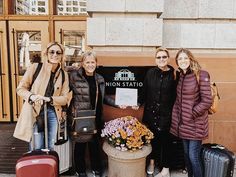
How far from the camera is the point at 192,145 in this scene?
394 centimetres

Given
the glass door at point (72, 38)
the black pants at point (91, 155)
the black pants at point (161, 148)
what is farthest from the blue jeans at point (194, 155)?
the glass door at point (72, 38)

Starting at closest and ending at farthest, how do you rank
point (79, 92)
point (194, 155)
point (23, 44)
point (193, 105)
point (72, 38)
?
point (193, 105) < point (194, 155) < point (79, 92) < point (72, 38) < point (23, 44)


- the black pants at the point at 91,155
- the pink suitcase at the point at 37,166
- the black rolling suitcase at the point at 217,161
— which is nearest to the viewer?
the pink suitcase at the point at 37,166

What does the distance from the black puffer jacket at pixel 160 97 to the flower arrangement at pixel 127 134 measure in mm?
195

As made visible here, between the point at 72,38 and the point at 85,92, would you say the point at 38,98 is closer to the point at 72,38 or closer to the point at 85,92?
the point at 85,92

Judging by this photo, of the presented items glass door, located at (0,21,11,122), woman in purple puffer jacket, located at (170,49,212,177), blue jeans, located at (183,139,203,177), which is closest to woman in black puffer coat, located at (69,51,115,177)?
woman in purple puffer jacket, located at (170,49,212,177)

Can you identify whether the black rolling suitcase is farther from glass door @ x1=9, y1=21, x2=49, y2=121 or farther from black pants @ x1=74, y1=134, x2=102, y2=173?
glass door @ x1=9, y1=21, x2=49, y2=121

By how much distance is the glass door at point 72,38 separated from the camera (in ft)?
22.3

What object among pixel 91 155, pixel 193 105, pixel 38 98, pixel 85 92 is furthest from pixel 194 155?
pixel 38 98

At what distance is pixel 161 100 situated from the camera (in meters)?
4.19

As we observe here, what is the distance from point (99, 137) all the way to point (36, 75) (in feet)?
4.30

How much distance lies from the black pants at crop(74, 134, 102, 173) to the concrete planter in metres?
0.24

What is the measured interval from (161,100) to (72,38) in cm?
337

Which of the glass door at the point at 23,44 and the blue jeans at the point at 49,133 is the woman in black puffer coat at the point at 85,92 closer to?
the blue jeans at the point at 49,133
